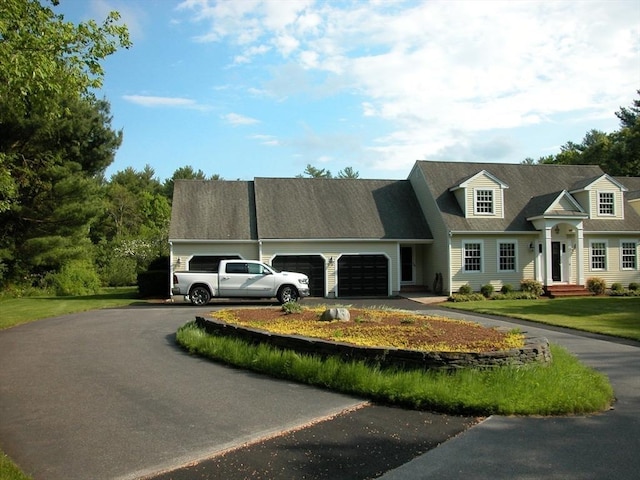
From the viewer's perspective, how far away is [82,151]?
1220 inches

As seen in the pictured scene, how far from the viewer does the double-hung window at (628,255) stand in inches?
1213

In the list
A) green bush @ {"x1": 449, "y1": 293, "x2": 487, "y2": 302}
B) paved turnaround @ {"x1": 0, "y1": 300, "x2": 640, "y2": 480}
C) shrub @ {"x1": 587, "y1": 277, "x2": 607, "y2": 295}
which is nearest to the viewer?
paved turnaround @ {"x1": 0, "y1": 300, "x2": 640, "y2": 480}

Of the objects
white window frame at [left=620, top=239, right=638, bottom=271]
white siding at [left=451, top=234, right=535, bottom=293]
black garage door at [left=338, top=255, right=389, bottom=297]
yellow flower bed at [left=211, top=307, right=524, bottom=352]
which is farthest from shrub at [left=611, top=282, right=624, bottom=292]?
yellow flower bed at [left=211, top=307, right=524, bottom=352]

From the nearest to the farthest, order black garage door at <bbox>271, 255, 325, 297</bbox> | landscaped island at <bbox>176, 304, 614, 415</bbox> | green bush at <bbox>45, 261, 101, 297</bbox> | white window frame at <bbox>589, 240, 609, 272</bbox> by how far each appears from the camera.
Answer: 1. landscaped island at <bbox>176, 304, 614, 415</bbox>
2. black garage door at <bbox>271, 255, 325, 297</bbox>
3. white window frame at <bbox>589, 240, 609, 272</bbox>
4. green bush at <bbox>45, 261, 101, 297</bbox>

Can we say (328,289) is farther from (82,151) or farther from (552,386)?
(552,386)

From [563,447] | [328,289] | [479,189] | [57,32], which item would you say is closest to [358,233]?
[328,289]

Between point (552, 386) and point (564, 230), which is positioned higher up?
point (564, 230)

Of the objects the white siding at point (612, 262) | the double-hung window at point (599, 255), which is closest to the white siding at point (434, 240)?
the white siding at point (612, 262)

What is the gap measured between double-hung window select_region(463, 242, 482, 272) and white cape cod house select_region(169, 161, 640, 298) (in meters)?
0.05

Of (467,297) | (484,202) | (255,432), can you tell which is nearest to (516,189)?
(484,202)

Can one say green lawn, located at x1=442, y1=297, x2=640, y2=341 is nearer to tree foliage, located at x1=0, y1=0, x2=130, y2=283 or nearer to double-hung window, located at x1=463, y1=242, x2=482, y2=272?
double-hung window, located at x1=463, y1=242, x2=482, y2=272

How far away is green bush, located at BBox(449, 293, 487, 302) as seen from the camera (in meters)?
26.0

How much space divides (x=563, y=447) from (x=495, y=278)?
944 inches

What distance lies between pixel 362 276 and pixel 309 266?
2797 mm
